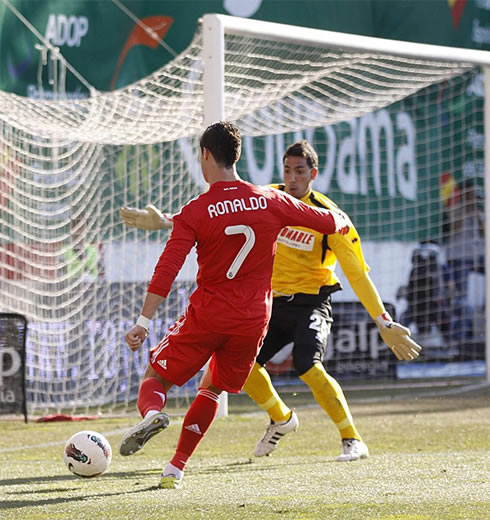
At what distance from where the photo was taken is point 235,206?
5.55 meters

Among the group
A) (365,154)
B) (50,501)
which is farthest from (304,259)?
(365,154)

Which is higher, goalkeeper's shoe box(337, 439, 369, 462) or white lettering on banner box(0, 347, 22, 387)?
Answer: white lettering on banner box(0, 347, 22, 387)

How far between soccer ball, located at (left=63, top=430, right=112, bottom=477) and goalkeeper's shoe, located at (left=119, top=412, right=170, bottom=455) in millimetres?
610

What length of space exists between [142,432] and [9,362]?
17.8ft

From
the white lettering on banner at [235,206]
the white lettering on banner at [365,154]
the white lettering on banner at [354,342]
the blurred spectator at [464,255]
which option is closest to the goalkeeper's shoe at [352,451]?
the white lettering on banner at [235,206]

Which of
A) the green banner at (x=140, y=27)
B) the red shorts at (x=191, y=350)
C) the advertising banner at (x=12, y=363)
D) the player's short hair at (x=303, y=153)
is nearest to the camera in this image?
the red shorts at (x=191, y=350)

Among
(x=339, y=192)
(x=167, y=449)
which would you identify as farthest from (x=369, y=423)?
(x=339, y=192)

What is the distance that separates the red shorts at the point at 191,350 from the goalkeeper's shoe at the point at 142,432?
1.43 feet

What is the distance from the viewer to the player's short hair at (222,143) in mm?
5598

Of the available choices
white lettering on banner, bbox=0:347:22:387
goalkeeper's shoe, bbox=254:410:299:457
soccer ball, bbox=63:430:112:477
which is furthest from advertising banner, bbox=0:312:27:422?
soccer ball, bbox=63:430:112:477

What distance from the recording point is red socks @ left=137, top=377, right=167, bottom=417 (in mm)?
5398

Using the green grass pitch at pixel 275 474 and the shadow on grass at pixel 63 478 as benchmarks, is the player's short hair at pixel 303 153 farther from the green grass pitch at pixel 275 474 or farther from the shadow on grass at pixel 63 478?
the shadow on grass at pixel 63 478

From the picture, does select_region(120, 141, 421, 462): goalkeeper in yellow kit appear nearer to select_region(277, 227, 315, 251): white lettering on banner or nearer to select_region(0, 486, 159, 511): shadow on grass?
select_region(277, 227, 315, 251): white lettering on banner

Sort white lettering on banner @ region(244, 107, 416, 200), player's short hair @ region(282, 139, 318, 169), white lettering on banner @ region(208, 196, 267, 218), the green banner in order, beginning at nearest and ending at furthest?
white lettering on banner @ region(208, 196, 267, 218) < player's short hair @ region(282, 139, 318, 169) < the green banner < white lettering on banner @ region(244, 107, 416, 200)
